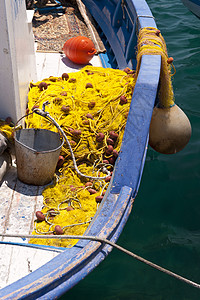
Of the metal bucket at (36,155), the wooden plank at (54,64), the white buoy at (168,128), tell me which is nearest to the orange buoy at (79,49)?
the wooden plank at (54,64)

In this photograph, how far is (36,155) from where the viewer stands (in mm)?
3619

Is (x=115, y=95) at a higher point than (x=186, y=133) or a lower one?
higher

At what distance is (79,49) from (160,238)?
3218mm

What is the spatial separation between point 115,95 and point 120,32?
2535mm

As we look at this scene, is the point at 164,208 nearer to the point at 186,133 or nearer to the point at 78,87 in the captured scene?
the point at 186,133

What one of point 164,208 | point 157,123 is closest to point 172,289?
point 164,208

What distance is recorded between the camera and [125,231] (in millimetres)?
4555

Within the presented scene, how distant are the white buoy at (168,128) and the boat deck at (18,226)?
157 centimetres

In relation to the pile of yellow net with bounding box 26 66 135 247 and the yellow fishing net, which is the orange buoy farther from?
the yellow fishing net

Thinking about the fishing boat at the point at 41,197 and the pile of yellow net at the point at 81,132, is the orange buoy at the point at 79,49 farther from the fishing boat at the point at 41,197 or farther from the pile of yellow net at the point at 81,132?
the pile of yellow net at the point at 81,132

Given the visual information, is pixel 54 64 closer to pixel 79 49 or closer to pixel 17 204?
pixel 79 49

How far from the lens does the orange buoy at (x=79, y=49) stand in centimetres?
584

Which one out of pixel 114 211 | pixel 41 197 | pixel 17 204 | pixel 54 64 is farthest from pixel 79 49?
pixel 114 211

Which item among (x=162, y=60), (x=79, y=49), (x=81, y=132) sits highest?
(x=162, y=60)
